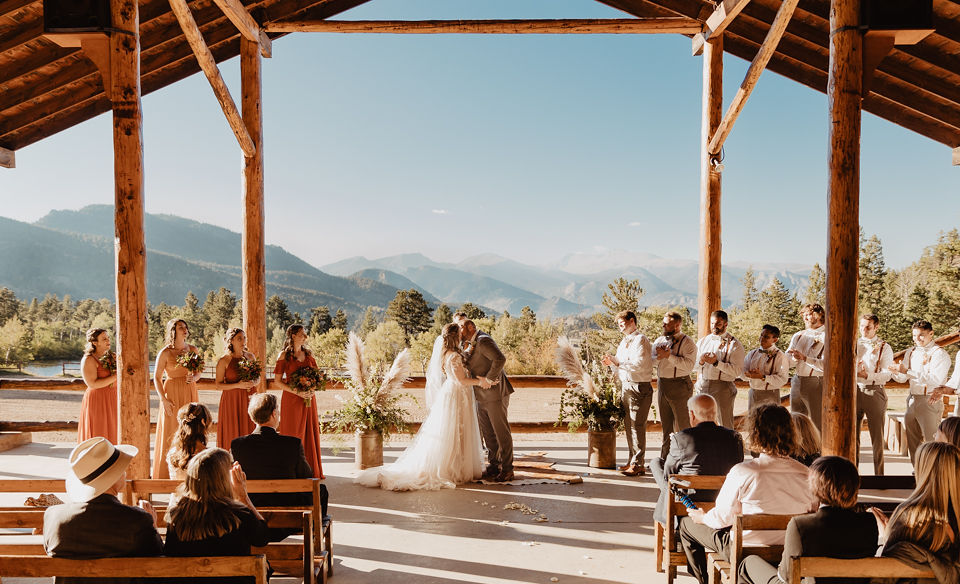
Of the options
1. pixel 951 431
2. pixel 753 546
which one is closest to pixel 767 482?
pixel 753 546

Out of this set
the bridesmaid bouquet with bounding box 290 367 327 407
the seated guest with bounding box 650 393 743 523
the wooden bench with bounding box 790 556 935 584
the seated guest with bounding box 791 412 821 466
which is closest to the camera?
the wooden bench with bounding box 790 556 935 584

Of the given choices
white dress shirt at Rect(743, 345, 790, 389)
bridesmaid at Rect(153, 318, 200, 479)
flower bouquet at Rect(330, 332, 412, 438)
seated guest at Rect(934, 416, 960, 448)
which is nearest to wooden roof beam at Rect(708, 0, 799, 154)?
white dress shirt at Rect(743, 345, 790, 389)

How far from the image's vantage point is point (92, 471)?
108 inches

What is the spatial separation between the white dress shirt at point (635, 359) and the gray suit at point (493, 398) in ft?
4.63

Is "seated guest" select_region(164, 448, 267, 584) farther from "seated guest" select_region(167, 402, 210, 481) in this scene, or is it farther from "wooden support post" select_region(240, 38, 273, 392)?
"wooden support post" select_region(240, 38, 273, 392)

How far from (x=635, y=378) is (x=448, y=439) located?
2.26 m

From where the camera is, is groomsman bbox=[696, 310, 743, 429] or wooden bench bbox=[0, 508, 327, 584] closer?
wooden bench bbox=[0, 508, 327, 584]

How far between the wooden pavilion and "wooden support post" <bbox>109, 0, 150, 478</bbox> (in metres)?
0.01

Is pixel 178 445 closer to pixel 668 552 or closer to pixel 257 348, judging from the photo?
pixel 668 552

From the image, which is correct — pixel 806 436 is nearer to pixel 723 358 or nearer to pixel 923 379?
pixel 723 358

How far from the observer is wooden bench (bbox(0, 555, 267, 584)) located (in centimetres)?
262

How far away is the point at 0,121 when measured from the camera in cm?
823

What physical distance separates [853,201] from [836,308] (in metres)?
0.81

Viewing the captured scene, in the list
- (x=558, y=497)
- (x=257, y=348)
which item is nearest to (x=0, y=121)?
(x=257, y=348)
